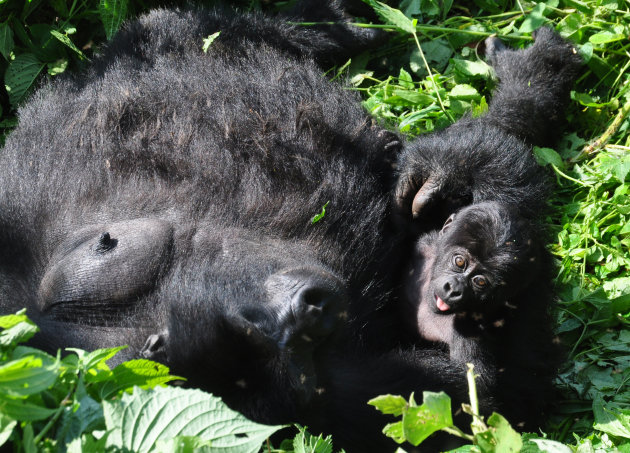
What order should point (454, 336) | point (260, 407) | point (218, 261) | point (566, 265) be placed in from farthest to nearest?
point (566, 265), point (454, 336), point (218, 261), point (260, 407)

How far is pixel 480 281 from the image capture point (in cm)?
312

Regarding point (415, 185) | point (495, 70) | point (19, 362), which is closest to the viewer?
point (19, 362)

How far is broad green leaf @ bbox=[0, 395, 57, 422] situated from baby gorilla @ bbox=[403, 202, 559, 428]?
169cm

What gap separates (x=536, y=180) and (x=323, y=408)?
149 cm

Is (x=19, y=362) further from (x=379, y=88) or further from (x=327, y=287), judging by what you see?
(x=379, y=88)

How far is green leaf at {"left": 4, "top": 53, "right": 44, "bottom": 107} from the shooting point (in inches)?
165

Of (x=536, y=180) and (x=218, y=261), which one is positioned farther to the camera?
(x=536, y=180)

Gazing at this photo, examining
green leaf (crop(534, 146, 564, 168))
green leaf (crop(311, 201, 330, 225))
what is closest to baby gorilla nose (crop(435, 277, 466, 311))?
green leaf (crop(311, 201, 330, 225))

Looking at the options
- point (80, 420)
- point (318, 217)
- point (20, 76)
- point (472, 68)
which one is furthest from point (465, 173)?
point (20, 76)

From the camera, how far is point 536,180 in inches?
138

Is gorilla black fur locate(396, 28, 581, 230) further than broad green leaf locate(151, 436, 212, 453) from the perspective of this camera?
Yes

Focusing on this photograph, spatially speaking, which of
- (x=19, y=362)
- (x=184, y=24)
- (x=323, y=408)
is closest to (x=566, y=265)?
(x=323, y=408)

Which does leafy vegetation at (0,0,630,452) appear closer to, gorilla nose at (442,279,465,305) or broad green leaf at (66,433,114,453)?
gorilla nose at (442,279,465,305)

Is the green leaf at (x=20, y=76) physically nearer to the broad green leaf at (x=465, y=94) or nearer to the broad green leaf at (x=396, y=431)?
the broad green leaf at (x=465, y=94)
